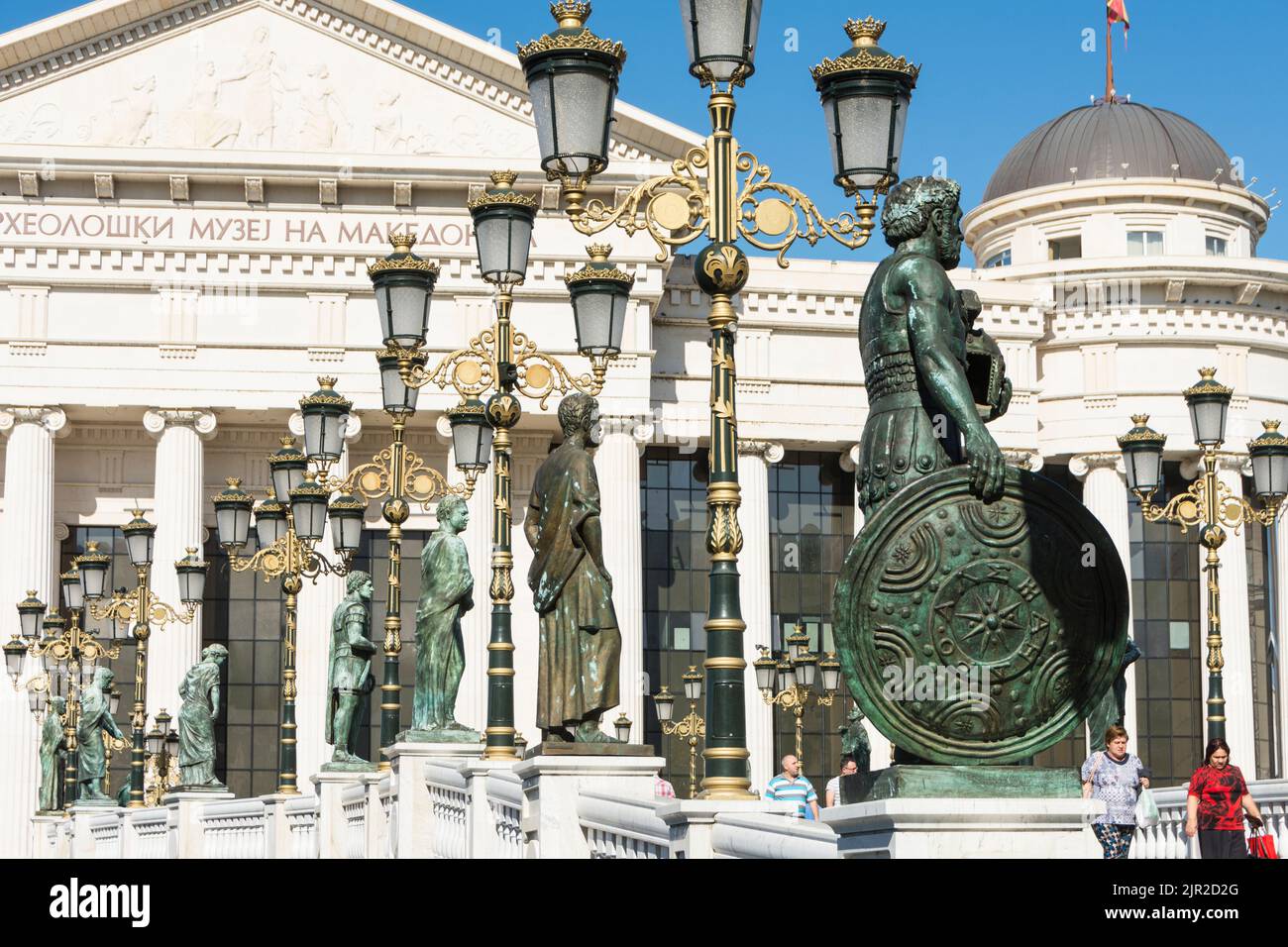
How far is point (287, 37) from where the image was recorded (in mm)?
51562

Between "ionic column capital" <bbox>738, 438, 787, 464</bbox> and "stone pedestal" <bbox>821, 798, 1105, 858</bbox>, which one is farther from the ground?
"ionic column capital" <bbox>738, 438, 787, 464</bbox>

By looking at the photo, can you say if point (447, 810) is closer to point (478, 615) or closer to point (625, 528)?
point (625, 528)

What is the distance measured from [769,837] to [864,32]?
5793 mm

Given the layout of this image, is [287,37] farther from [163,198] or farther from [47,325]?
[47,325]

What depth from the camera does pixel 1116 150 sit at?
187 feet

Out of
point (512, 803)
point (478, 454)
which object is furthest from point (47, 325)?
point (512, 803)

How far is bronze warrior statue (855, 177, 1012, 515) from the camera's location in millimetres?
10141

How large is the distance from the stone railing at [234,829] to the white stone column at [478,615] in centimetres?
2101

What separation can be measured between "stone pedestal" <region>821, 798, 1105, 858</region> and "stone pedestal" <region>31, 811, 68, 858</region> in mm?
26256

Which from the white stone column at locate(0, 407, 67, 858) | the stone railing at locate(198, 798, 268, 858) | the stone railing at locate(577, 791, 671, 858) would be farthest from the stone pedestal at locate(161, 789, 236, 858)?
the white stone column at locate(0, 407, 67, 858)

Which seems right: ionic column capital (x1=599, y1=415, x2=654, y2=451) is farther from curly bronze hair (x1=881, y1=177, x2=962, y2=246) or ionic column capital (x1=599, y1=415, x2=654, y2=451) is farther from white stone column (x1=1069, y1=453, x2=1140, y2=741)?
curly bronze hair (x1=881, y1=177, x2=962, y2=246)

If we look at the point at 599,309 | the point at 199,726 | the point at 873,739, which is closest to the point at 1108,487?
the point at 873,739

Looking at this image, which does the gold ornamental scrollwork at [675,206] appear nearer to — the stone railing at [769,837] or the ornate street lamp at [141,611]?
the stone railing at [769,837]

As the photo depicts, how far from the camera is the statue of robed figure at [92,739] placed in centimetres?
3266
